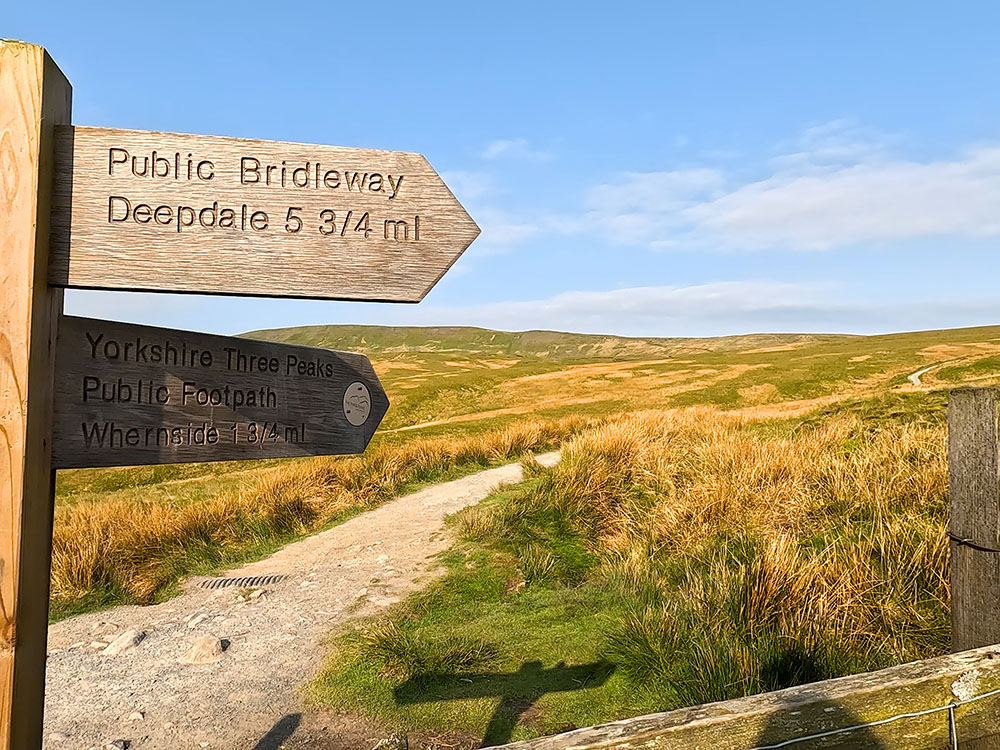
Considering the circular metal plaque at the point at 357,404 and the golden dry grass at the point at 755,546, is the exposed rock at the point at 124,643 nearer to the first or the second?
the golden dry grass at the point at 755,546

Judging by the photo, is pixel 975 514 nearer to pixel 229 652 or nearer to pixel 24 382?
pixel 24 382

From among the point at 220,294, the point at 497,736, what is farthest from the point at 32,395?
the point at 497,736

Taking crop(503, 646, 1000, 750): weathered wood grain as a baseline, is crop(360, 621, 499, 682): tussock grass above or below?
below

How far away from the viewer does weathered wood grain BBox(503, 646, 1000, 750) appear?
5.53ft

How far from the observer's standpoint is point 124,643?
18.4ft

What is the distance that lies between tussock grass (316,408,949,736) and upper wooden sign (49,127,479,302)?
2.98 metres

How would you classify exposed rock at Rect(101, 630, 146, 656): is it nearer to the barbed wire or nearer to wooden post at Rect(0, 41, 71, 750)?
wooden post at Rect(0, 41, 71, 750)

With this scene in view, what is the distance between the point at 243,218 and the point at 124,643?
16.6 ft

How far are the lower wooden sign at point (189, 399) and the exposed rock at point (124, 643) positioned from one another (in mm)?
4423

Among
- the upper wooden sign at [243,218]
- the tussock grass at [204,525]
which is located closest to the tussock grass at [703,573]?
the tussock grass at [204,525]

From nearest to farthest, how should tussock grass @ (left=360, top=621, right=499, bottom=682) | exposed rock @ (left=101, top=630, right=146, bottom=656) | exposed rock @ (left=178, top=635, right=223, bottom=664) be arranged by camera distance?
tussock grass @ (left=360, top=621, right=499, bottom=682)
exposed rock @ (left=178, top=635, right=223, bottom=664)
exposed rock @ (left=101, top=630, right=146, bottom=656)

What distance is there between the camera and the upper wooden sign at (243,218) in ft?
6.46

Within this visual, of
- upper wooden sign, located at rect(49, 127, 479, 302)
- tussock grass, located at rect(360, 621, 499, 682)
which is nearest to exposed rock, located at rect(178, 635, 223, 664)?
tussock grass, located at rect(360, 621, 499, 682)

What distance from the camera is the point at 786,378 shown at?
130 ft
